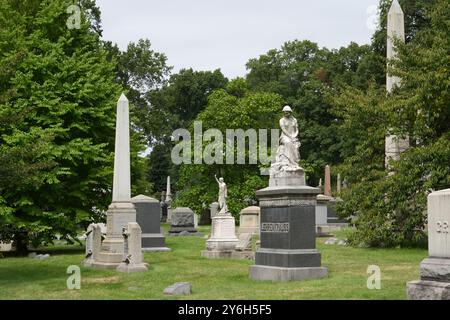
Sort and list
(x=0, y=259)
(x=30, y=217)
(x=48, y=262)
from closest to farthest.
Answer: (x=48, y=262) → (x=0, y=259) → (x=30, y=217)

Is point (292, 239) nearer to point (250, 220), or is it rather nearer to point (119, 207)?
point (119, 207)

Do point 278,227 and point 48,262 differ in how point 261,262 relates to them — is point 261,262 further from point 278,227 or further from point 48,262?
point 48,262

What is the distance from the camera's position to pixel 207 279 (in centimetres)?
1438

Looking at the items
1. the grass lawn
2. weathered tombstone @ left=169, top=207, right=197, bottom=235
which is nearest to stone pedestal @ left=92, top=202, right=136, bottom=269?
the grass lawn

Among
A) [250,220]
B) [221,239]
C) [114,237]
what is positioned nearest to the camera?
[114,237]

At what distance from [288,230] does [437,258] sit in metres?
4.49

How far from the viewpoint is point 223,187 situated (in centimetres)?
2589

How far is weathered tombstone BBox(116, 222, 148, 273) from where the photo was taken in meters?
16.6

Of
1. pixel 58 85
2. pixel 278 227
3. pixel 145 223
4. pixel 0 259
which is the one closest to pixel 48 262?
pixel 0 259

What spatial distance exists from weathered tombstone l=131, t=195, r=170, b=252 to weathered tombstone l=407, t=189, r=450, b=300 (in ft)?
48.7

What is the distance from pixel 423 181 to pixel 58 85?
46.6 feet

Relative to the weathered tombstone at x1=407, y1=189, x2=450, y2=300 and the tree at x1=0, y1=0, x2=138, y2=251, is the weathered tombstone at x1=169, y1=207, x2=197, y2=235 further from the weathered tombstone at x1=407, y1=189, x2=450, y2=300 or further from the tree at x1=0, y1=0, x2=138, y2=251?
the weathered tombstone at x1=407, y1=189, x2=450, y2=300

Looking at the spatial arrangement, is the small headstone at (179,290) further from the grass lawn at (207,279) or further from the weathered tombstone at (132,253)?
the weathered tombstone at (132,253)
